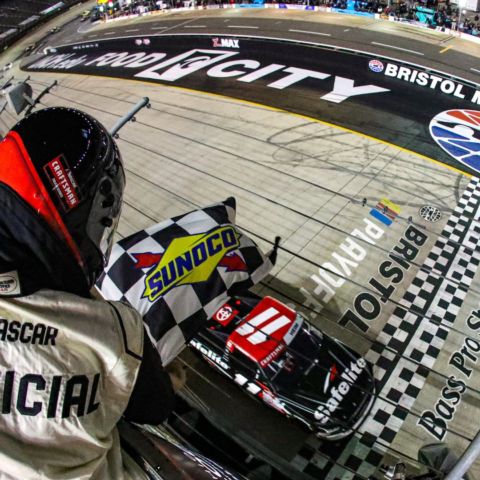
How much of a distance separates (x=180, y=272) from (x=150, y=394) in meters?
3.29

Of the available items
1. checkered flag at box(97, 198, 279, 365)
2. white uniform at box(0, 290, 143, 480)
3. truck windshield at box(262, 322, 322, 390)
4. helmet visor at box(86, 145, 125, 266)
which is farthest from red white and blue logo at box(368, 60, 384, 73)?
white uniform at box(0, 290, 143, 480)

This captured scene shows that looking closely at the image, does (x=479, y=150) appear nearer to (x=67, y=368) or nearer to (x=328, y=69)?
(x=328, y=69)

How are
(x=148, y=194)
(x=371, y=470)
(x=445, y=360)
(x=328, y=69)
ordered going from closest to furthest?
(x=371, y=470), (x=445, y=360), (x=148, y=194), (x=328, y=69)

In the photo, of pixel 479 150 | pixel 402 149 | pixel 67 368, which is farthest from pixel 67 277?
pixel 479 150

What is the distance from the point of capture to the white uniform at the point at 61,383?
1175 millimetres

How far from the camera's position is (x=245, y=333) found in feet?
20.0

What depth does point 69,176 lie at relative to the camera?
161 cm

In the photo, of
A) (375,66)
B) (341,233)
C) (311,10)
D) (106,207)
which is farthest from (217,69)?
(106,207)

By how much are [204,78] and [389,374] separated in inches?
434

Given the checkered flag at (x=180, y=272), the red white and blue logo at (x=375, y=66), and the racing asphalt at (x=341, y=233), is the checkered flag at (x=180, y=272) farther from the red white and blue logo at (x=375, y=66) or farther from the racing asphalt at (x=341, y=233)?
the red white and blue logo at (x=375, y=66)

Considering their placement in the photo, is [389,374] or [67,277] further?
[389,374]

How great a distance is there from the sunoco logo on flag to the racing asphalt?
1.79 meters

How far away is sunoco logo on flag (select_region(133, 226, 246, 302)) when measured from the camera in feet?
15.2

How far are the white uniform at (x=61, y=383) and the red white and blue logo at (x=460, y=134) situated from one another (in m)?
9.53
